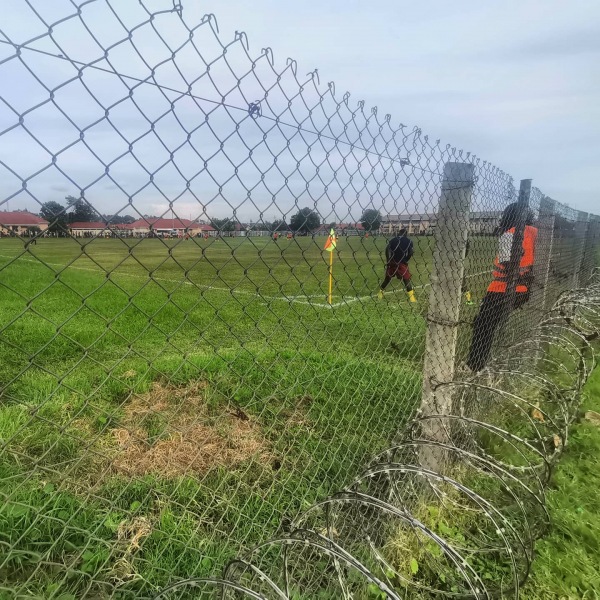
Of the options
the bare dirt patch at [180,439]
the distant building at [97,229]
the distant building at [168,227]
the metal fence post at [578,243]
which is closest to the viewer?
the distant building at [97,229]

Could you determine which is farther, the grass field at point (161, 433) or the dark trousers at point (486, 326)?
the dark trousers at point (486, 326)

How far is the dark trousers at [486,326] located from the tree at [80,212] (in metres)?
4.24

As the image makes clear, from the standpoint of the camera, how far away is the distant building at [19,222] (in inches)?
35.6

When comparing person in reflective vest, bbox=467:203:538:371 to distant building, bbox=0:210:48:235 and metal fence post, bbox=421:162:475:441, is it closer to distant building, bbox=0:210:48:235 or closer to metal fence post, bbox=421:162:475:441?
metal fence post, bbox=421:162:475:441

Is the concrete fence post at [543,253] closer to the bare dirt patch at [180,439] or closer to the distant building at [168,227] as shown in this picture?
the bare dirt patch at [180,439]

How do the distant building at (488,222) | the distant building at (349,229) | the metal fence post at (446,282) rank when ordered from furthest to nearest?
the distant building at (488,222) < the metal fence post at (446,282) < the distant building at (349,229)

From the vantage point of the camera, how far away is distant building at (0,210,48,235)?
35.6 inches

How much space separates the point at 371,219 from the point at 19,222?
1.80 meters

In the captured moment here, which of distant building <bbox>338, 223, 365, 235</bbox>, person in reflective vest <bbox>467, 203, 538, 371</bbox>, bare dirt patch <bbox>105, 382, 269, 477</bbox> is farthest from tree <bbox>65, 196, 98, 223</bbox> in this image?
person in reflective vest <bbox>467, 203, 538, 371</bbox>

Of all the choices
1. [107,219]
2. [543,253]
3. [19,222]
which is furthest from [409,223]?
[543,253]

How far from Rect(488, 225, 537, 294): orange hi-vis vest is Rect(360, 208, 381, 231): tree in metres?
2.78

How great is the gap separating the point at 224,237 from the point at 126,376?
10.3ft

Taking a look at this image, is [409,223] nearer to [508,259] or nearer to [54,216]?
[54,216]

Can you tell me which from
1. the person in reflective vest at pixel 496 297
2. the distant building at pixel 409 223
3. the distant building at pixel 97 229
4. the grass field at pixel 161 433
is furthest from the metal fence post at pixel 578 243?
the distant building at pixel 97 229
